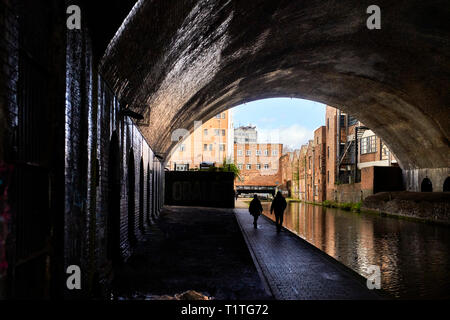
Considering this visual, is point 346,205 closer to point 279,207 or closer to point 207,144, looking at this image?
point 279,207

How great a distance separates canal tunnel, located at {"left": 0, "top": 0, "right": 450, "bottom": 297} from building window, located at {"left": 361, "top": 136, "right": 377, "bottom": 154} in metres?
17.0

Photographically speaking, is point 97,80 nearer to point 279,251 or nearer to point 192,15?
point 192,15

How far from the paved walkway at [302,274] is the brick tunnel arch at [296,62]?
407 cm

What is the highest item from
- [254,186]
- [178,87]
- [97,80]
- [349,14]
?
[349,14]

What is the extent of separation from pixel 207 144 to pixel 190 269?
52.8m

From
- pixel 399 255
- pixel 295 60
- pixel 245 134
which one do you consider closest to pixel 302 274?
pixel 399 255

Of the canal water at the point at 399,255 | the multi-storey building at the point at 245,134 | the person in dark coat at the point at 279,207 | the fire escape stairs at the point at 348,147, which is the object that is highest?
the multi-storey building at the point at 245,134

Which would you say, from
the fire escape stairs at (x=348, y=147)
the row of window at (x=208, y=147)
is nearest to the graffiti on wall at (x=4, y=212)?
the fire escape stairs at (x=348, y=147)

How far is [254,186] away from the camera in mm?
65000

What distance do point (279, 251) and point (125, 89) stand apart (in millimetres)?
5058

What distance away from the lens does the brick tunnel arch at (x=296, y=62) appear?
6.85 metres

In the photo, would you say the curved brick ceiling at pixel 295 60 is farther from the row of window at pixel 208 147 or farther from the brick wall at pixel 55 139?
the row of window at pixel 208 147

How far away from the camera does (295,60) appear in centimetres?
1559
